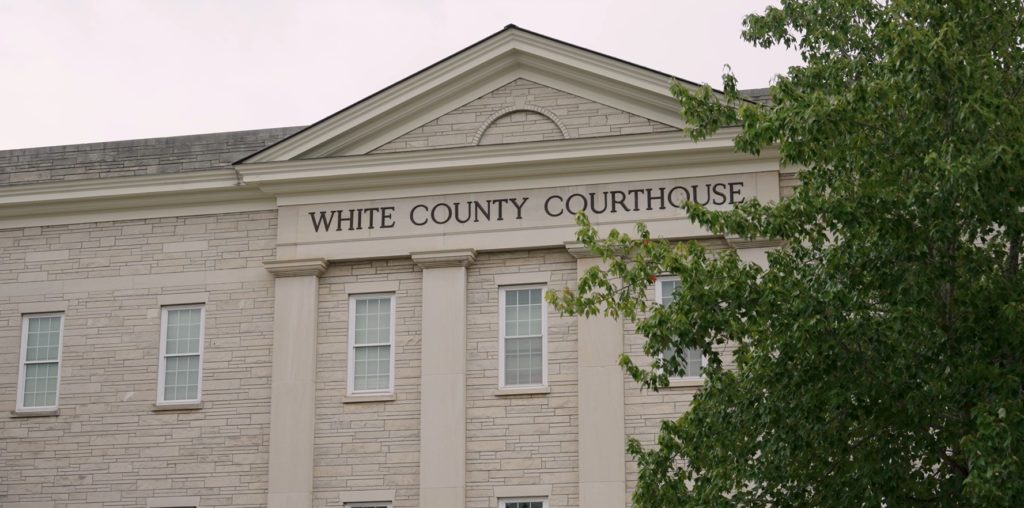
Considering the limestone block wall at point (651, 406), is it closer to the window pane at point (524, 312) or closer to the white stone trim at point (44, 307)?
the window pane at point (524, 312)

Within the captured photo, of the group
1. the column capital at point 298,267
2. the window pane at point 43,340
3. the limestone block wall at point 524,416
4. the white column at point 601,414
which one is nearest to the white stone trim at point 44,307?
the window pane at point 43,340

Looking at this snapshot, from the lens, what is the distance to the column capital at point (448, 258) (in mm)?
25734

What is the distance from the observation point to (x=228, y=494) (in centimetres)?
2586

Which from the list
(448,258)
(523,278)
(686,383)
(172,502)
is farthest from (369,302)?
(686,383)

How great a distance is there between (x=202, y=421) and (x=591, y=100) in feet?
27.3

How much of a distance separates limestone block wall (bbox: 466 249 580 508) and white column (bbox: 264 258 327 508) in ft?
8.55

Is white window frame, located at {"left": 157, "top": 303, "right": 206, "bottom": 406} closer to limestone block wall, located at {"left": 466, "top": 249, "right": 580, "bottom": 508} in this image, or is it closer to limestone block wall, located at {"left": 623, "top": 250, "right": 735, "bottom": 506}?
limestone block wall, located at {"left": 466, "top": 249, "right": 580, "bottom": 508}

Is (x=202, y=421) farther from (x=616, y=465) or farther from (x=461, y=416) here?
(x=616, y=465)

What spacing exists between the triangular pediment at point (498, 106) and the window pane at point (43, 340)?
4.73 meters

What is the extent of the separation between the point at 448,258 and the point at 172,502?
6.04 meters

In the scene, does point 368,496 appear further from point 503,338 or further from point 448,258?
point 448,258

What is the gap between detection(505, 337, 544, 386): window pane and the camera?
25359mm

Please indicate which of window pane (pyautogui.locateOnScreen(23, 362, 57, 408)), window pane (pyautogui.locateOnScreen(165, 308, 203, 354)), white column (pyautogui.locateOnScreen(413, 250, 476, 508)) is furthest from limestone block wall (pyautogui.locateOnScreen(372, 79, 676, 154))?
window pane (pyautogui.locateOnScreen(23, 362, 57, 408))

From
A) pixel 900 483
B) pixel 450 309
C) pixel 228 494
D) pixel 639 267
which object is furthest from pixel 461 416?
pixel 900 483
